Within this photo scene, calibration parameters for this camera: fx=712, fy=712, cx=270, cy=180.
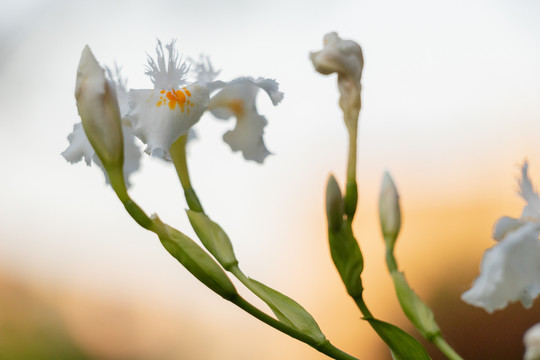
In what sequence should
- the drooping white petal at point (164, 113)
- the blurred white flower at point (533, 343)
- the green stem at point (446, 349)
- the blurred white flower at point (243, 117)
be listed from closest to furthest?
the blurred white flower at point (533, 343) → the green stem at point (446, 349) → the drooping white petal at point (164, 113) → the blurred white flower at point (243, 117)

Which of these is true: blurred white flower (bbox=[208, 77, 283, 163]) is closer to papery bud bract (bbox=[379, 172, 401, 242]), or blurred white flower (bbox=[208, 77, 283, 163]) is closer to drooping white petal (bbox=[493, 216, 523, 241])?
papery bud bract (bbox=[379, 172, 401, 242])

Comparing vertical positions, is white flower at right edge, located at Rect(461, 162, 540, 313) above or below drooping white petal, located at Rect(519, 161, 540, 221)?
below

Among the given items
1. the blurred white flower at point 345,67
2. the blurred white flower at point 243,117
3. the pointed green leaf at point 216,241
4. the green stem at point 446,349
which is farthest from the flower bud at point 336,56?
the green stem at point 446,349

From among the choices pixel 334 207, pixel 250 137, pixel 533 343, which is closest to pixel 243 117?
pixel 250 137

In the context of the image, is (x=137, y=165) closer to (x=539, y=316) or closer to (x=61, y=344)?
(x=61, y=344)

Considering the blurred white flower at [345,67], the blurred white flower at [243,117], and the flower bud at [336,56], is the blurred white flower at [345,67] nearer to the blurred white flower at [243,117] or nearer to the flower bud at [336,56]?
the flower bud at [336,56]

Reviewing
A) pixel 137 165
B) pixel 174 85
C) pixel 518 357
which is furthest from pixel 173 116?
pixel 518 357

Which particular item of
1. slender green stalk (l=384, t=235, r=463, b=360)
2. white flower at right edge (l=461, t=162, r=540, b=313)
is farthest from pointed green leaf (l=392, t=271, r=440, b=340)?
white flower at right edge (l=461, t=162, r=540, b=313)
